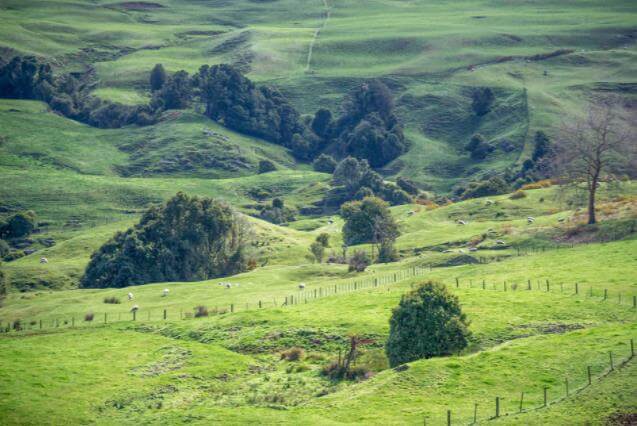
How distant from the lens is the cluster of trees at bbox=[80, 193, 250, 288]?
149 m

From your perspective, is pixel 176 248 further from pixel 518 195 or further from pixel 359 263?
pixel 518 195

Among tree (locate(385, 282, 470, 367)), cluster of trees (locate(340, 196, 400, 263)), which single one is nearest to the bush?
cluster of trees (locate(340, 196, 400, 263))

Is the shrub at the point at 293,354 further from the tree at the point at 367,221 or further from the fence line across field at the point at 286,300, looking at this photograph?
the tree at the point at 367,221

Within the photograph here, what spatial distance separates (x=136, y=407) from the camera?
228 ft

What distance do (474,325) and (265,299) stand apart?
1195 inches

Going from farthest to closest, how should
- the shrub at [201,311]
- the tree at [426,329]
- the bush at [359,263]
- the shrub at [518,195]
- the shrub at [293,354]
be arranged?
the shrub at [518,195], the bush at [359,263], the shrub at [201,311], the shrub at [293,354], the tree at [426,329]

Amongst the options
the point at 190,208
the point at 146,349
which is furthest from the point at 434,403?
the point at 190,208

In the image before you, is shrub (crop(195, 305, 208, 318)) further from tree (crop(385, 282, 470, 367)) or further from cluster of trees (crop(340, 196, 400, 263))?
cluster of trees (crop(340, 196, 400, 263))

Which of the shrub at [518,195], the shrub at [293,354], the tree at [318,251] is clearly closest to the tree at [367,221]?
the tree at [318,251]

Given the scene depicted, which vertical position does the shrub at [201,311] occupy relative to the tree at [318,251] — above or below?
above

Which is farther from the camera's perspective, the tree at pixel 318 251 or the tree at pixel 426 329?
the tree at pixel 318 251

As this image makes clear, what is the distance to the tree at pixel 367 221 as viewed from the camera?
148 meters

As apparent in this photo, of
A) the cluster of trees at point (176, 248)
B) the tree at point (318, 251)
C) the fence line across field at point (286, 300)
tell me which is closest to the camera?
the fence line across field at point (286, 300)

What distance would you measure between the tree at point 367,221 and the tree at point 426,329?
235 ft
